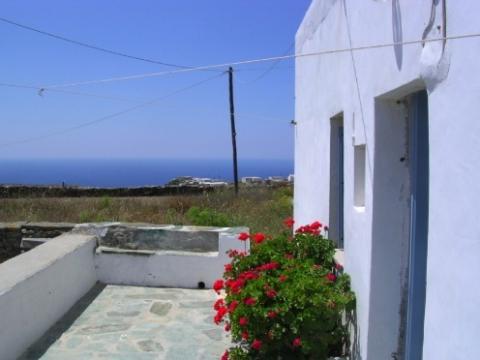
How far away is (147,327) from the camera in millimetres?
5488

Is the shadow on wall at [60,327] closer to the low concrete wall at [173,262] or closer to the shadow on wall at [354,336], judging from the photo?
the low concrete wall at [173,262]

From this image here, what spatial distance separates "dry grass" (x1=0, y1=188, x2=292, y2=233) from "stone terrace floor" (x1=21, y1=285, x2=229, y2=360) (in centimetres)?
364

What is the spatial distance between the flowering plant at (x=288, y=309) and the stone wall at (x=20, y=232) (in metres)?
3.96

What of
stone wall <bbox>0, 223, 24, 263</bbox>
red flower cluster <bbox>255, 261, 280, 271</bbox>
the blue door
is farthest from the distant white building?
the blue door

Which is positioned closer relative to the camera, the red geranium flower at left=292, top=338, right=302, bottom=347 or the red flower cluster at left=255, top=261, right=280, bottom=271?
the red geranium flower at left=292, top=338, right=302, bottom=347

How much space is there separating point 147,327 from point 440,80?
4.24 meters

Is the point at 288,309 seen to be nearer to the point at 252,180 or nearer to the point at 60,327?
the point at 60,327

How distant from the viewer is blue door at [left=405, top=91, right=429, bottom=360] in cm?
306

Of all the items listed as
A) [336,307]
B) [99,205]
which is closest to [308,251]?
[336,307]

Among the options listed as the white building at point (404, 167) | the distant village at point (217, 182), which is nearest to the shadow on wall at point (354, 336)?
the white building at point (404, 167)

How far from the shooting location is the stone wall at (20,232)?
7590 mm

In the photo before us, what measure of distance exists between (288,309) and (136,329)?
2.32 meters

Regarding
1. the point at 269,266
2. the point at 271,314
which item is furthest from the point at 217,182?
the point at 271,314

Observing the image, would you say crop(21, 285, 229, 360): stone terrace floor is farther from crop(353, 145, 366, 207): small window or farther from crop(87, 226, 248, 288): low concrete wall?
crop(353, 145, 366, 207): small window
